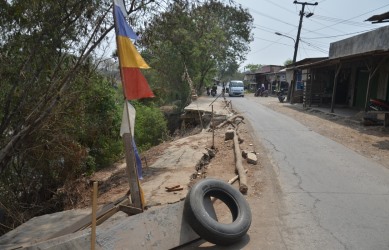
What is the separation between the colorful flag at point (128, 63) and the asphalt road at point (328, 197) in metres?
3.09

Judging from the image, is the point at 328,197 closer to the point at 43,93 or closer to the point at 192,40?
the point at 43,93

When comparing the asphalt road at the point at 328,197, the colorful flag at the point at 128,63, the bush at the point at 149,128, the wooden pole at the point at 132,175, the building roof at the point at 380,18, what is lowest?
the bush at the point at 149,128

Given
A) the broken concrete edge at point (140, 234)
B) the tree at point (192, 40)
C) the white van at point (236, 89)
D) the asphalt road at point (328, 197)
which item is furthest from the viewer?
the white van at point (236, 89)

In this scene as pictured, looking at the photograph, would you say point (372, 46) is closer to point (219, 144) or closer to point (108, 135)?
point (219, 144)

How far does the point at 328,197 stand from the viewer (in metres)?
6.87

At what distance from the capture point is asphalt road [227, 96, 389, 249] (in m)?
5.18

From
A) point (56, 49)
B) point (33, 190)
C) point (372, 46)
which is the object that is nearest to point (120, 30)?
point (56, 49)

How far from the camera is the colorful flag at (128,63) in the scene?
589 cm

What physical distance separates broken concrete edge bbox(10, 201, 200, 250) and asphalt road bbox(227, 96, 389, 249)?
4.27 ft

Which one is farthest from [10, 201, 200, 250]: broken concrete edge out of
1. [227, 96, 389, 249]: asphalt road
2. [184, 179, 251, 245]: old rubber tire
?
[227, 96, 389, 249]: asphalt road

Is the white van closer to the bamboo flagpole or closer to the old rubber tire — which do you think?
the bamboo flagpole

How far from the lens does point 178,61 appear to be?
32.4 m

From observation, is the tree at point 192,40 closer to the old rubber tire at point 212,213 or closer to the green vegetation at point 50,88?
the green vegetation at point 50,88

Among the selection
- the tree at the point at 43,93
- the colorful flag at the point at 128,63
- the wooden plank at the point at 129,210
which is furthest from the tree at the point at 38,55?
the wooden plank at the point at 129,210
